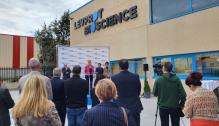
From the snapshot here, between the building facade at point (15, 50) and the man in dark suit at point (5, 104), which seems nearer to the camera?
the man in dark suit at point (5, 104)

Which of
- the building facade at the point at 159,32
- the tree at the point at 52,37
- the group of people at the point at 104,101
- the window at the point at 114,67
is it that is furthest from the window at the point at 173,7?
the tree at the point at 52,37

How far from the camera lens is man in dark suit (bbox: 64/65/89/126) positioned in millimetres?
5539

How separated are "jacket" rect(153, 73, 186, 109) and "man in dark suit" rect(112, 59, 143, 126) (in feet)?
1.60

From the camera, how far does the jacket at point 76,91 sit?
554cm

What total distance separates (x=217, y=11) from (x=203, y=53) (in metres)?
1.90

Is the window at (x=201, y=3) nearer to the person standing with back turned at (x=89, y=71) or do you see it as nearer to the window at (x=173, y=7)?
the window at (x=173, y=7)

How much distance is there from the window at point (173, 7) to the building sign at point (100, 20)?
1.65 metres

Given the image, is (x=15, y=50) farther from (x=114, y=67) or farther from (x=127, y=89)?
(x=127, y=89)

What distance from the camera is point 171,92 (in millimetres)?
5211

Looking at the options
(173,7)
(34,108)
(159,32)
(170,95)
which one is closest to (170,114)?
(170,95)

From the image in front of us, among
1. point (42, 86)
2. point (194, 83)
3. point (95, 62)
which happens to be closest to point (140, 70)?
point (95, 62)

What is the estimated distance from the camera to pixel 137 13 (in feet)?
54.7

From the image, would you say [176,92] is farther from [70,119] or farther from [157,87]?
[70,119]

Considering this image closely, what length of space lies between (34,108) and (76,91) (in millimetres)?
2785
